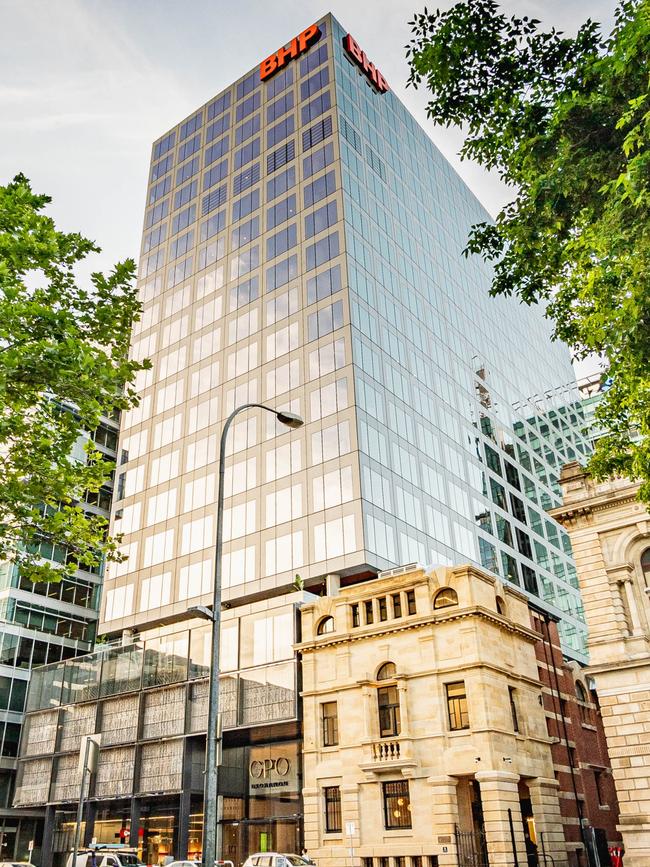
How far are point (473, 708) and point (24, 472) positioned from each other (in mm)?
25326

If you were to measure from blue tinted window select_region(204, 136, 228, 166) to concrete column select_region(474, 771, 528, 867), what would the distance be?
6544cm

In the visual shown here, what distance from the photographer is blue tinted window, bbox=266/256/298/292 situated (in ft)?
204

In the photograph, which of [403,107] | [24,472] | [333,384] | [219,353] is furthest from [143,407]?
[24,472]

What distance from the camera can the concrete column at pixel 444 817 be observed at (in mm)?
31656

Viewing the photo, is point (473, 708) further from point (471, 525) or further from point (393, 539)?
point (471, 525)

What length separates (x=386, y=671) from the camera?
123 feet

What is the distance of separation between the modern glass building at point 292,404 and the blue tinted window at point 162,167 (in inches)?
17.5

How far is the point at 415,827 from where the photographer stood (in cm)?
3325

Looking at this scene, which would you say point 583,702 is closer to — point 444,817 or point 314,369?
point 444,817

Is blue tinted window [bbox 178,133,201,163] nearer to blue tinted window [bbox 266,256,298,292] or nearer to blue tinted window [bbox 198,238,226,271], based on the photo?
blue tinted window [bbox 198,238,226,271]

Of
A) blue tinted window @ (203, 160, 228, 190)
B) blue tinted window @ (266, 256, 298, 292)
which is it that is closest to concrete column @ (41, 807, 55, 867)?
blue tinted window @ (266, 256, 298, 292)

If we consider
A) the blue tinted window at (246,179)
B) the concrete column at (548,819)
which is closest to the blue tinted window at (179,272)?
the blue tinted window at (246,179)

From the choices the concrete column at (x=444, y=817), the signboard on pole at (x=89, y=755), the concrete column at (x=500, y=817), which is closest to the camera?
the signboard on pole at (x=89, y=755)

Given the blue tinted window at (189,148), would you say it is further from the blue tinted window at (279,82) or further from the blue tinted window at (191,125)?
the blue tinted window at (279,82)
